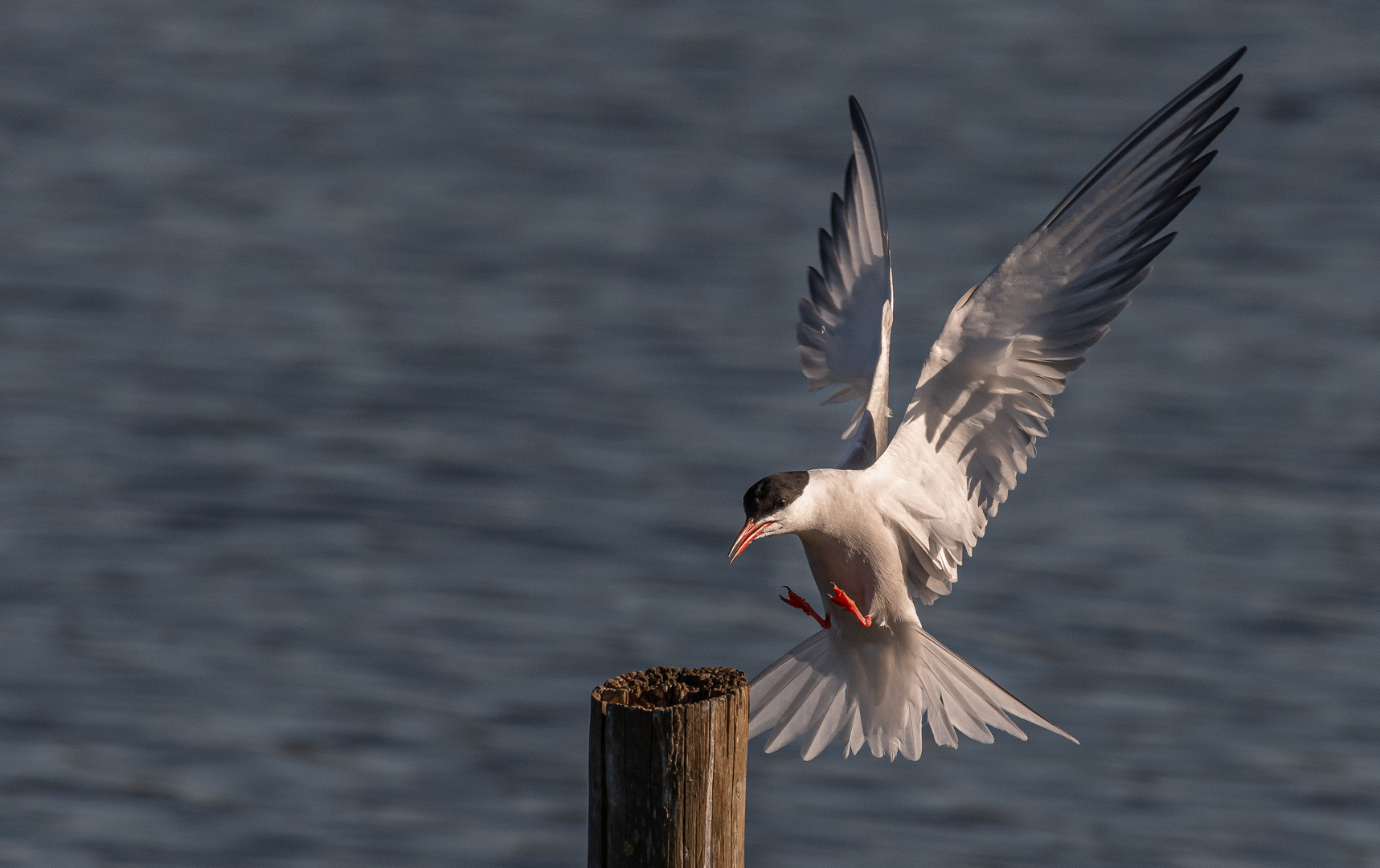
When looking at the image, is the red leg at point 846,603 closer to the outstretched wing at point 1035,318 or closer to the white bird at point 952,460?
the white bird at point 952,460

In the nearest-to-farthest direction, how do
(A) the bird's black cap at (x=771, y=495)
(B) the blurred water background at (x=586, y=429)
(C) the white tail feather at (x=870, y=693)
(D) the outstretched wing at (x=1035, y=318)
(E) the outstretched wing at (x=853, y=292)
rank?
1. (A) the bird's black cap at (x=771, y=495)
2. (D) the outstretched wing at (x=1035, y=318)
3. (C) the white tail feather at (x=870, y=693)
4. (E) the outstretched wing at (x=853, y=292)
5. (B) the blurred water background at (x=586, y=429)

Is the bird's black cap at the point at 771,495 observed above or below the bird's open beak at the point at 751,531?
above

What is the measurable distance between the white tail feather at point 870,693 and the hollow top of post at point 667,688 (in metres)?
1.60

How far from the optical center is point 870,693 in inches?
246

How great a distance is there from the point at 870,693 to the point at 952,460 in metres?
0.84

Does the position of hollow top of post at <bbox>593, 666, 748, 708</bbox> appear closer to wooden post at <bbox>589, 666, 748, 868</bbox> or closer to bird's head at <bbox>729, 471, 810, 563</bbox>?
wooden post at <bbox>589, 666, 748, 868</bbox>

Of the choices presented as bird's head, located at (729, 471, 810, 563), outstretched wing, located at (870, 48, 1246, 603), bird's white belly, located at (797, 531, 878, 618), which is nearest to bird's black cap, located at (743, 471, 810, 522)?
bird's head, located at (729, 471, 810, 563)

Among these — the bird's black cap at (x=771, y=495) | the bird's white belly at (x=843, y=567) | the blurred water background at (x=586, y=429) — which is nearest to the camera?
the bird's black cap at (x=771, y=495)

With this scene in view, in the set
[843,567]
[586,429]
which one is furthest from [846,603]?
[586,429]

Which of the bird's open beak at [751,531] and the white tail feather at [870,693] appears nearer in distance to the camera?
the bird's open beak at [751,531]

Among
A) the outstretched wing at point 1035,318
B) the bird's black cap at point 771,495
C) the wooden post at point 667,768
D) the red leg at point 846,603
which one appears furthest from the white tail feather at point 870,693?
the wooden post at point 667,768

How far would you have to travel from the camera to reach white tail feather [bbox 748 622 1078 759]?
240 inches

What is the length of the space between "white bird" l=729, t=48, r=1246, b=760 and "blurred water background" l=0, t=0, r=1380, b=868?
3.79m

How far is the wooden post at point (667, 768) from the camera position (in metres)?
4.34
